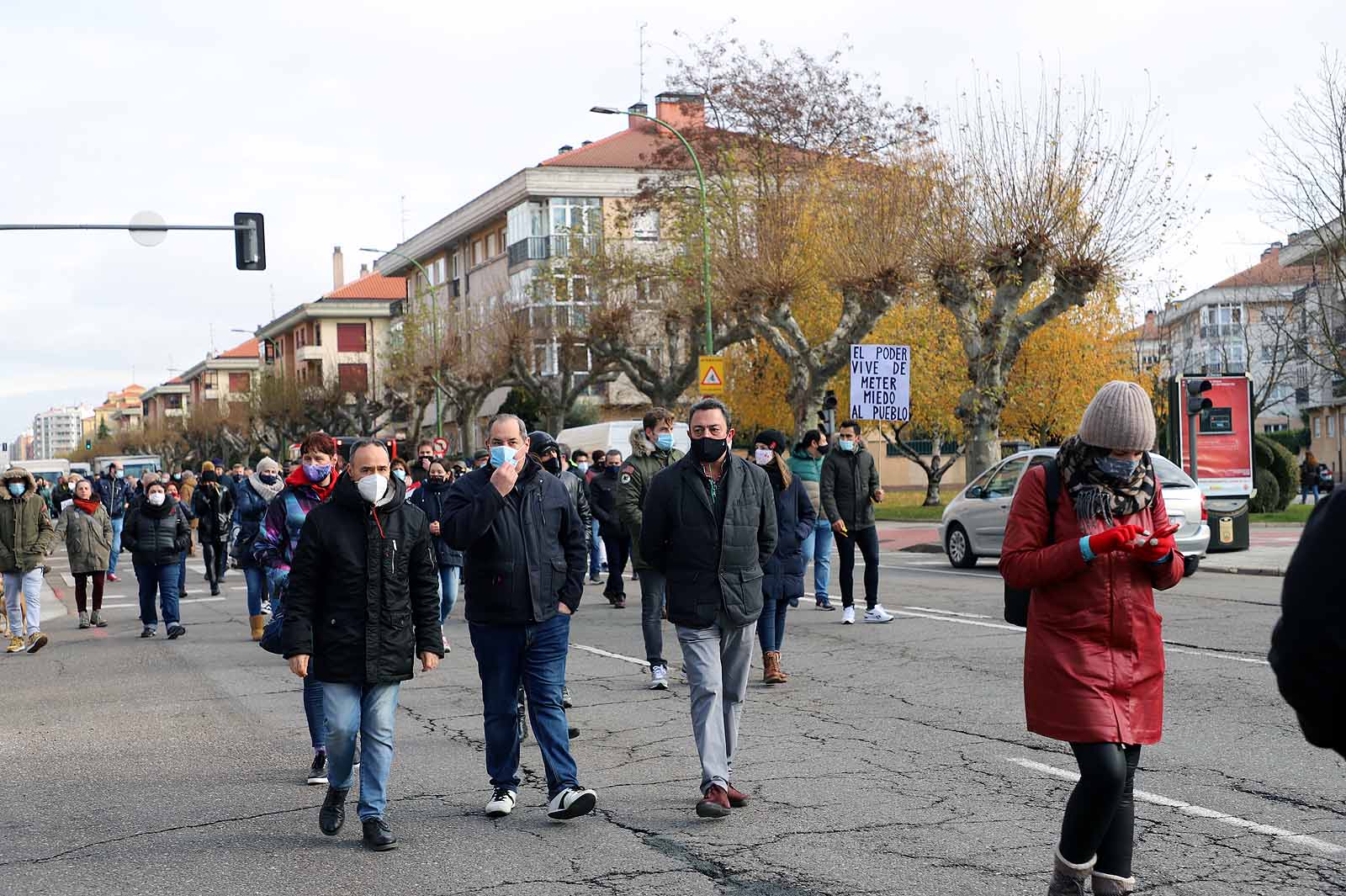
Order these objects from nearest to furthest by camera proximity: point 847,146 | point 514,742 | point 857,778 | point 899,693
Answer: point 514,742 → point 857,778 → point 899,693 → point 847,146

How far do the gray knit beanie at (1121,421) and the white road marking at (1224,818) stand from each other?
81.3 inches

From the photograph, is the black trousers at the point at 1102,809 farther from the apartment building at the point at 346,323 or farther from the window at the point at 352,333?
the window at the point at 352,333

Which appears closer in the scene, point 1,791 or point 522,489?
point 522,489

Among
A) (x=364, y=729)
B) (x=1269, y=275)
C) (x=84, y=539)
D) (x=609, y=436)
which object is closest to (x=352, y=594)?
(x=364, y=729)

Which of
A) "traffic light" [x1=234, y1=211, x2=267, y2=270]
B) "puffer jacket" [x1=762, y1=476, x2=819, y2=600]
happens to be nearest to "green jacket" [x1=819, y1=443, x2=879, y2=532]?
"puffer jacket" [x1=762, y1=476, x2=819, y2=600]

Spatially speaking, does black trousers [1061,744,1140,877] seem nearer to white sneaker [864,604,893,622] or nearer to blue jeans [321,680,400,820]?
blue jeans [321,680,400,820]

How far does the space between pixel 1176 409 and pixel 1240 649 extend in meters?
12.5

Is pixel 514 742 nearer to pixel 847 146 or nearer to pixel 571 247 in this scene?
pixel 847 146

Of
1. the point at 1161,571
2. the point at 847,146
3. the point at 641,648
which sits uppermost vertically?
the point at 847,146

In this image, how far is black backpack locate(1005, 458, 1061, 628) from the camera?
15.2 ft

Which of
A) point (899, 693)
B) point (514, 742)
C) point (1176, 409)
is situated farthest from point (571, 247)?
point (514, 742)

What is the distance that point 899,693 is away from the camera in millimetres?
9711

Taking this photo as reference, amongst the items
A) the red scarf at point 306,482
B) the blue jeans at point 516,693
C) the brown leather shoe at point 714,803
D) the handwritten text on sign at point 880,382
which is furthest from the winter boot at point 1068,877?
the handwritten text on sign at point 880,382

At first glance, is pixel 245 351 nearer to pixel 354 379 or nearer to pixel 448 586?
pixel 354 379
